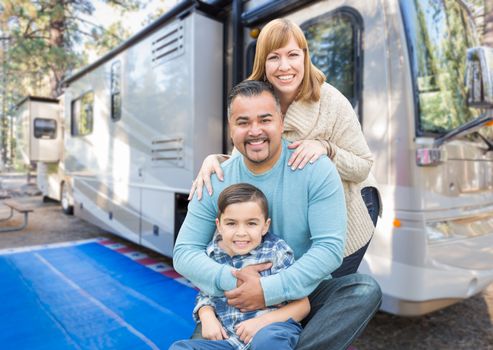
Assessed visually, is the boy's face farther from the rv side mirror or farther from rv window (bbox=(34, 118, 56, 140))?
rv window (bbox=(34, 118, 56, 140))

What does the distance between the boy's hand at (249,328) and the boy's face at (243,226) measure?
0.25 m

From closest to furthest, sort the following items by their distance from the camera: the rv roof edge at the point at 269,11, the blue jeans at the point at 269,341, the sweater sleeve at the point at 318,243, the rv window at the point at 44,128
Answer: the blue jeans at the point at 269,341 → the sweater sleeve at the point at 318,243 → the rv roof edge at the point at 269,11 → the rv window at the point at 44,128

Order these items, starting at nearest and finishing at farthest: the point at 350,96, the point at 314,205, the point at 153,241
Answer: the point at 314,205 → the point at 350,96 → the point at 153,241

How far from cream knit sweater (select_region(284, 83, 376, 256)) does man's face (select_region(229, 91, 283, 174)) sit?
0.56 ft

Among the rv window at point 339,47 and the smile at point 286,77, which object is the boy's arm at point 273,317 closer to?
the smile at point 286,77

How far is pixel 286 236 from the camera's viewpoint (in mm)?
1536

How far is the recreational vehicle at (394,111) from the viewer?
232 cm

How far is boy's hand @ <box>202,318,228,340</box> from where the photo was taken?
1385 mm

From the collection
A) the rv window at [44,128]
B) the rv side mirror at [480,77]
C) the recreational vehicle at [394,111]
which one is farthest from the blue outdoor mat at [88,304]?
the rv window at [44,128]

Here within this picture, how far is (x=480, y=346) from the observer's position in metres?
2.78

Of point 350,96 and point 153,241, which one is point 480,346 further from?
point 153,241

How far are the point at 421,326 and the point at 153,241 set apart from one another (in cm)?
278

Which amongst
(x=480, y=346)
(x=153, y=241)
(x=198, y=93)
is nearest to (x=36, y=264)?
(x=153, y=241)

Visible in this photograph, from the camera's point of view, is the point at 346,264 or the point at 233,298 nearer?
the point at 233,298
